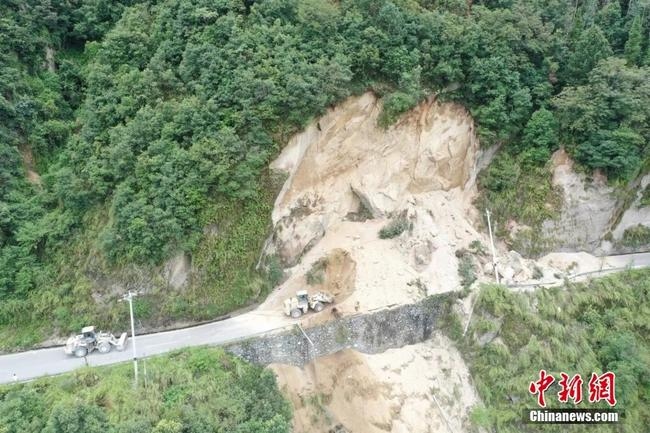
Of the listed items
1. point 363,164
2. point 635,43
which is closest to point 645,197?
point 635,43

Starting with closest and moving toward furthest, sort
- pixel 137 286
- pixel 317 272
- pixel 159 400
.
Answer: pixel 159 400 → pixel 137 286 → pixel 317 272

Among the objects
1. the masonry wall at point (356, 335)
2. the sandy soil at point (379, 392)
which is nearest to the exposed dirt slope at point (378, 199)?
the masonry wall at point (356, 335)

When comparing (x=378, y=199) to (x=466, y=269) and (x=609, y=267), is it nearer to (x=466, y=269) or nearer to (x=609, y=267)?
(x=466, y=269)

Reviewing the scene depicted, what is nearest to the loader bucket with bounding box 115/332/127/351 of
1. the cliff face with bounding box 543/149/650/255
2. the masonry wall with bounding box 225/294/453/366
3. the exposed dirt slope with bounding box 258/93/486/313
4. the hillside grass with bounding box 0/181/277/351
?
the hillside grass with bounding box 0/181/277/351

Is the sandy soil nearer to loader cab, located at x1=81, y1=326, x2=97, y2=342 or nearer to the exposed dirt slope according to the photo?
the exposed dirt slope

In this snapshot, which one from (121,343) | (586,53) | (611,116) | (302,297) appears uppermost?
(586,53)

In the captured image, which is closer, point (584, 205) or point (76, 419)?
point (76, 419)

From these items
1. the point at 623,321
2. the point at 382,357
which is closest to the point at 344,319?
the point at 382,357

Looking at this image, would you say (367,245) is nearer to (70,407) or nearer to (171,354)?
(171,354)
